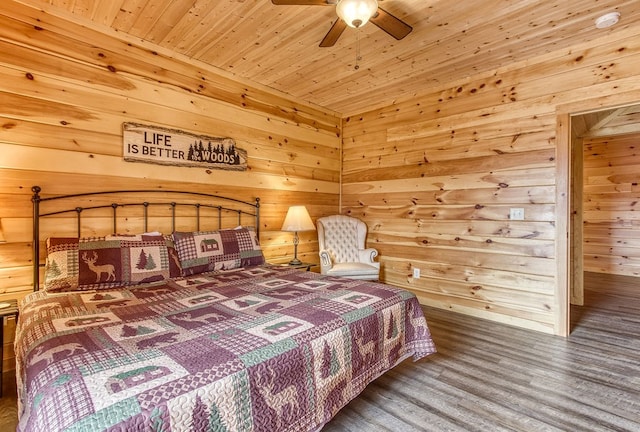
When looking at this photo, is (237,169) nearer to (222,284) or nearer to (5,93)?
(222,284)

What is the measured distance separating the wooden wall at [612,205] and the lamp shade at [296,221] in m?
5.54

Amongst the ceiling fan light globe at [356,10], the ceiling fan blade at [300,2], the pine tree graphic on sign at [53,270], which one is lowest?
the pine tree graphic on sign at [53,270]

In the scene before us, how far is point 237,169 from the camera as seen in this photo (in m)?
3.50

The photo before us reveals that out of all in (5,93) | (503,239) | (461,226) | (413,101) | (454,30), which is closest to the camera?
(5,93)

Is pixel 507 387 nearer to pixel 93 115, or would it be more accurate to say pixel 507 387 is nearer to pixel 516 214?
pixel 516 214

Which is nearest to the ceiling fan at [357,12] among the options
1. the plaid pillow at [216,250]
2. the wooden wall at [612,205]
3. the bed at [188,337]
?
the bed at [188,337]

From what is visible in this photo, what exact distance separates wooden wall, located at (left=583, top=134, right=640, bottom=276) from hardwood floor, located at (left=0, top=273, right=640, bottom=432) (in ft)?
11.2

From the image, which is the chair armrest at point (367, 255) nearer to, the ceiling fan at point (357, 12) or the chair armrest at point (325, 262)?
the chair armrest at point (325, 262)

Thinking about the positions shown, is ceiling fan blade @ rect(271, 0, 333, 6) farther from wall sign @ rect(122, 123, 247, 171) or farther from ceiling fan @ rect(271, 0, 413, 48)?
wall sign @ rect(122, 123, 247, 171)

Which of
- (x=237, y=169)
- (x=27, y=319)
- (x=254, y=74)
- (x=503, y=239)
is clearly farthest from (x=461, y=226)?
(x=27, y=319)

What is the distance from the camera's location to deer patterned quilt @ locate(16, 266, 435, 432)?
98 cm

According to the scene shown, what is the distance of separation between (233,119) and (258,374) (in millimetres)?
2869

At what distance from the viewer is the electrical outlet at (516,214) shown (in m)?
3.25

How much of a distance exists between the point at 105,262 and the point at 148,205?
783 millimetres
